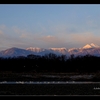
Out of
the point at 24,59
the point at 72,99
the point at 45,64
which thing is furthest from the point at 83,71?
the point at 72,99

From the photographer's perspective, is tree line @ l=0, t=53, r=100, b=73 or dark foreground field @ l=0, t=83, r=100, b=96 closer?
dark foreground field @ l=0, t=83, r=100, b=96

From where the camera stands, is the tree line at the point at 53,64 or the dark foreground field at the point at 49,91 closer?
the dark foreground field at the point at 49,91

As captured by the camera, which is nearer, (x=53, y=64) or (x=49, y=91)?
(x=49, y=91)

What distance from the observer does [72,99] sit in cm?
136
